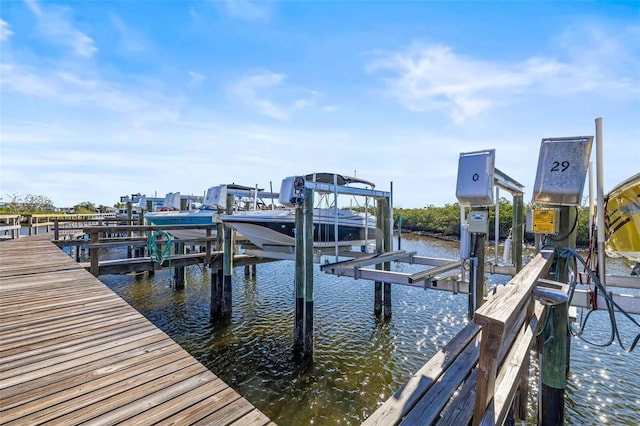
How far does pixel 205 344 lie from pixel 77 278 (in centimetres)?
311

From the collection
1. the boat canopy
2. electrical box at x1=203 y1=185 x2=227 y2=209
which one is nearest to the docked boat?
the boat canopy

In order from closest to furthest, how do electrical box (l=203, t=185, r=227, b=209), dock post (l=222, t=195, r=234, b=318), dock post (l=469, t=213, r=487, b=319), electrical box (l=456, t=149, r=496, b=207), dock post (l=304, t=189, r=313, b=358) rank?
electrical box (l=456, t=149, r=496, b=207)
dock post (l=469, t=213, r=487, b=319)
dock post (l=304, t=189, r=313, b=358)
dock post (l=222, t=195, r=234, b=318)
electrical box (l=203, t=185, r=227, b=209)

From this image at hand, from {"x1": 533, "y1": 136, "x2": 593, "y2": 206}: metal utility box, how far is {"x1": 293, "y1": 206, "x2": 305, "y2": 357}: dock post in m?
4.21

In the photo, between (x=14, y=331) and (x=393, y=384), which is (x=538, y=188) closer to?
(x=393, y=384)

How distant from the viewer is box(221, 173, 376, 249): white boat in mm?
8492

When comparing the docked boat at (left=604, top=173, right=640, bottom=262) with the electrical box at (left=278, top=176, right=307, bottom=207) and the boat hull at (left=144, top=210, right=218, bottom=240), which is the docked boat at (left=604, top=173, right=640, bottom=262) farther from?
the boat hull at (left=144, top=210, right=218, bottom=240)

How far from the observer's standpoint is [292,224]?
8461mm

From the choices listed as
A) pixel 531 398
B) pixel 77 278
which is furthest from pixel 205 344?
pixel 531 398

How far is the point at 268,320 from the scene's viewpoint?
895cm

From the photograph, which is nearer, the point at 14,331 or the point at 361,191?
the point at 14,331

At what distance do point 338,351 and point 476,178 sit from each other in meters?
4.93

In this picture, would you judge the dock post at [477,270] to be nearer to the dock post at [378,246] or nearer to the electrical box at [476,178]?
the electrical box at [476,178]

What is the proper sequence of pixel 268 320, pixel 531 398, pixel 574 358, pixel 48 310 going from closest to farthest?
pixel 48 310 → pixel 531 398 → pixel 574 358 → pixel 268 320

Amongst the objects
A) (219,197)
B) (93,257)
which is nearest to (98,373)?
(93,257)
